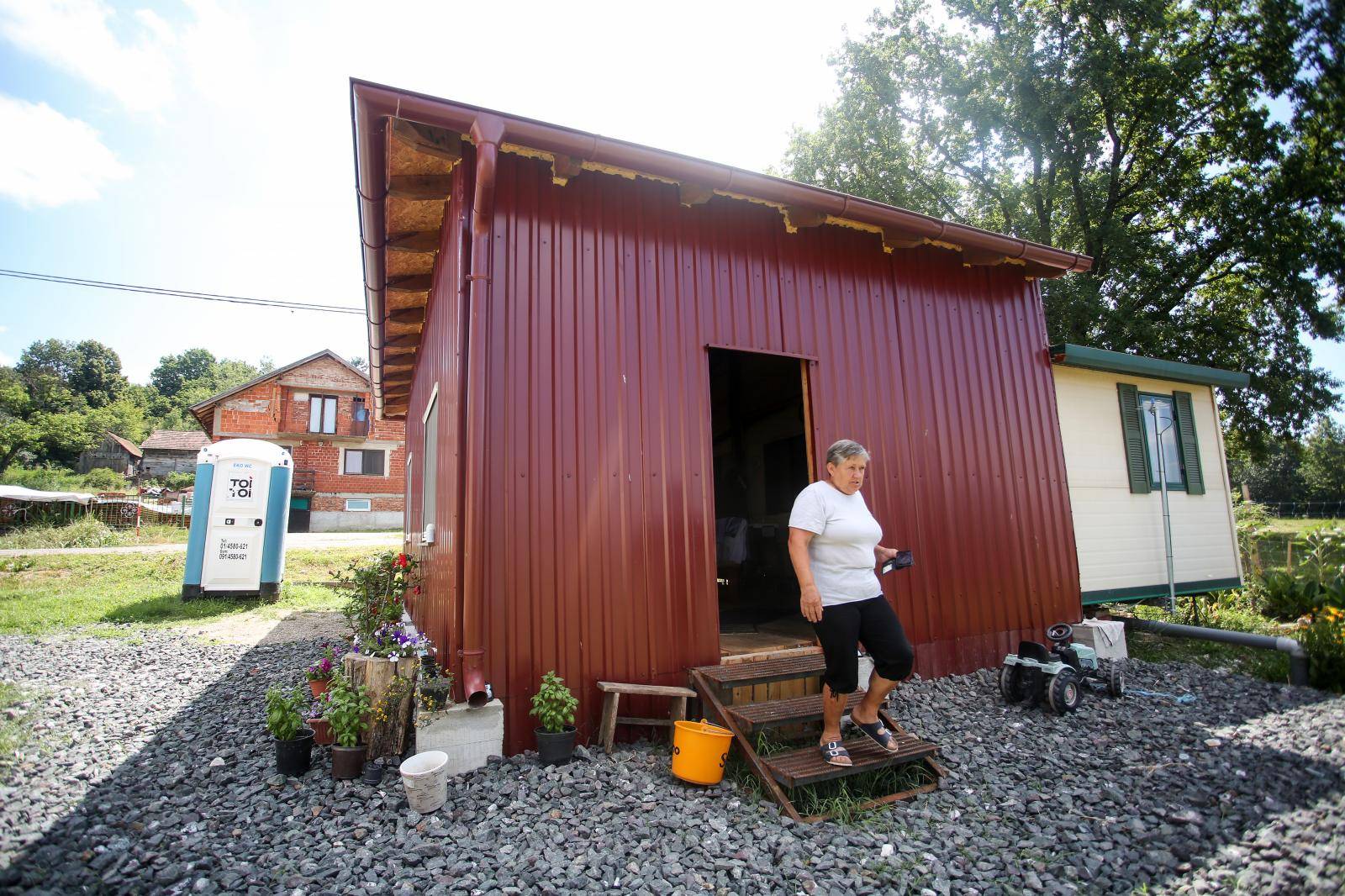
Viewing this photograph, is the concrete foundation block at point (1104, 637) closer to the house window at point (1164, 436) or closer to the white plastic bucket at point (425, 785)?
the house window at point (1164, 436)

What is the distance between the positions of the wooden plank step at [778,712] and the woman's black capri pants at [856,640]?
263mm

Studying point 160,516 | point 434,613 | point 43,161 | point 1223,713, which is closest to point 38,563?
point 43,161

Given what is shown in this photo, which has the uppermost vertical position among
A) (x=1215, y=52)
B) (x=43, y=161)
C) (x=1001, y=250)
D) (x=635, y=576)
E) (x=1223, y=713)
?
(x=1215, y=52)

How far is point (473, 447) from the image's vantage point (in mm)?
3326

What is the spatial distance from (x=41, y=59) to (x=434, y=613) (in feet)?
22.1

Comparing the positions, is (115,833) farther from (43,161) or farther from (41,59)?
(43,161)

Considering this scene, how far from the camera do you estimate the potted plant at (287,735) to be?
3.01 metres

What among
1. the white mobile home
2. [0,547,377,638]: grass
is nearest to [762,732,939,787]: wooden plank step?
the white mobile home

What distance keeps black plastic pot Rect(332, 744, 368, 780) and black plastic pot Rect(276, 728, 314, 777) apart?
213 millimetres

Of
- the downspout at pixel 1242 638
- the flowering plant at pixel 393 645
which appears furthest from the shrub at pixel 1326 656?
the flowering plant at pixel 393 645

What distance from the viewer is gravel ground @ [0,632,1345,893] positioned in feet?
7.25

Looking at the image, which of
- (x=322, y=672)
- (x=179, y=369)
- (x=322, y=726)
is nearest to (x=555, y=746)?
(x=322, y=726)

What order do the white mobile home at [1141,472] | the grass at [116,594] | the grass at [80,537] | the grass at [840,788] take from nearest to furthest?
the grass at [840,788]
the white mobile home at [1141,472]
the grass at [116,594]
the grass at [80,537]

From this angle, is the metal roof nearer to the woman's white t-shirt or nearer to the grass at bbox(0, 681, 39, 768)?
the woman's white t-shirt
